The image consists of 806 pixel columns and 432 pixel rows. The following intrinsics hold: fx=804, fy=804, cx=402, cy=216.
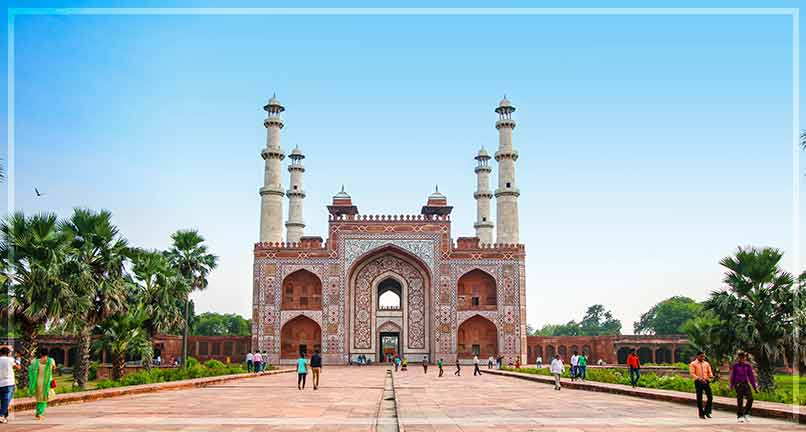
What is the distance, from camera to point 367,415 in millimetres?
11406

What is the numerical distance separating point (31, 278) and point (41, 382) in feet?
26.0

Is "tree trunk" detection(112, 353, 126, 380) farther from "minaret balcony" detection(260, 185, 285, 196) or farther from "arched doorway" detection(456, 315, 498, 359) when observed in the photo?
"arched doorway" detection(456, 315, 498, 359)

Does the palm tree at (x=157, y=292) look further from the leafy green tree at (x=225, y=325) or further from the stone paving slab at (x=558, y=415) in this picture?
the leafy green tree at (x=225, y=325)

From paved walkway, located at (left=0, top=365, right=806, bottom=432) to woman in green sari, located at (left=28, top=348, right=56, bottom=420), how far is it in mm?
217

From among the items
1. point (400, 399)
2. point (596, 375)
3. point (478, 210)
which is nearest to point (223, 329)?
point (478, 210)

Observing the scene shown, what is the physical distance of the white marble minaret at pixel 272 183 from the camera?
4422cm

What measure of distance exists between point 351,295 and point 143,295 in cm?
1854

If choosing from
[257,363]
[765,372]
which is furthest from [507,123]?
[765,372]

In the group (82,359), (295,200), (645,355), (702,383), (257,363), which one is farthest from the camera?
(645,355)

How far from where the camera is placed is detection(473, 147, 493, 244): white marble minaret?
5003 cm

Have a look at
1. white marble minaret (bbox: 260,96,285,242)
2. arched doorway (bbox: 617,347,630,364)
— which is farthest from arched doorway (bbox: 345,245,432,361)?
arched doorway (bbox: 617,347,630,364)

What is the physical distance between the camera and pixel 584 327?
97.9 metres

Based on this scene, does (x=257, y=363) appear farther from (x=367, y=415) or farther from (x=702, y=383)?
(x=702, y=383)

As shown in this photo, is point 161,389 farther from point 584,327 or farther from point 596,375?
point 584,327
